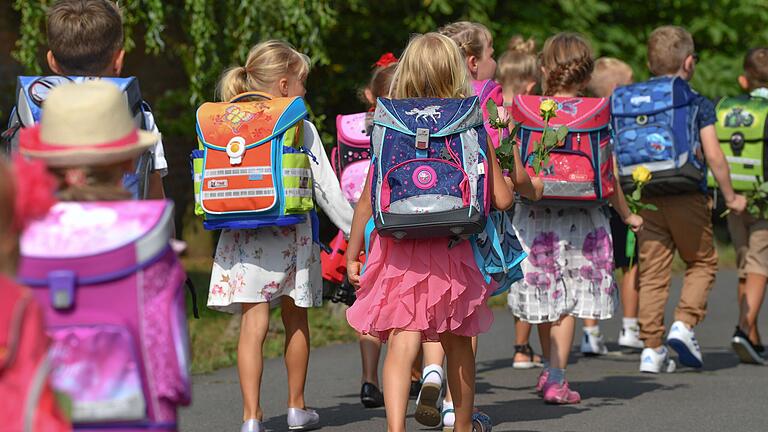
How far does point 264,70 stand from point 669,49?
3117 millimetres

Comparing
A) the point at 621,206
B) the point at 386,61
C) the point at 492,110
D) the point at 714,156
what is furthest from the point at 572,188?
the point at 492,110

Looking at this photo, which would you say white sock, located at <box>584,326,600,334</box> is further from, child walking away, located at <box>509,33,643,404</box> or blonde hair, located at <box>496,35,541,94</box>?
blonde hair, located at <box>496,35,541,94</box>

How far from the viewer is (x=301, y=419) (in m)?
7.01

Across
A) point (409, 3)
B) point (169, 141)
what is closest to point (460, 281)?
point (409, 3)

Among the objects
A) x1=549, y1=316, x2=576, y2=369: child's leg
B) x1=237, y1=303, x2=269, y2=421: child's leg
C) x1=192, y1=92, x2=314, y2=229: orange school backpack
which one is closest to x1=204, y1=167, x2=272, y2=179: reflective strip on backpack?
x1=192, y1=92, x2=314, y2=229: orange school backpack

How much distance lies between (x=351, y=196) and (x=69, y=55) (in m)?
2.52

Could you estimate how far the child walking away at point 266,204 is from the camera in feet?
21.6

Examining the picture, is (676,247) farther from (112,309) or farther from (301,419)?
(112,309)

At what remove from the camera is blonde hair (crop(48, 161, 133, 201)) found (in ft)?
12.0

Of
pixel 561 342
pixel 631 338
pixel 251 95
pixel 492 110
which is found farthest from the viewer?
pixel 631 338

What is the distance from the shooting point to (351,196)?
306 inches

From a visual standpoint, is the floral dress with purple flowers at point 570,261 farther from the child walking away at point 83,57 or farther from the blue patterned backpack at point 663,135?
the child walking away at point 83,57

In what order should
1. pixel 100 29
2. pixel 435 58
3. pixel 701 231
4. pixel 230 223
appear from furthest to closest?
pixel 701 231 → pixel 230 223 → pixel 435 58 → pixel 100 29

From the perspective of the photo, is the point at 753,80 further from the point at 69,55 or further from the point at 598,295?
the point at 69,55
